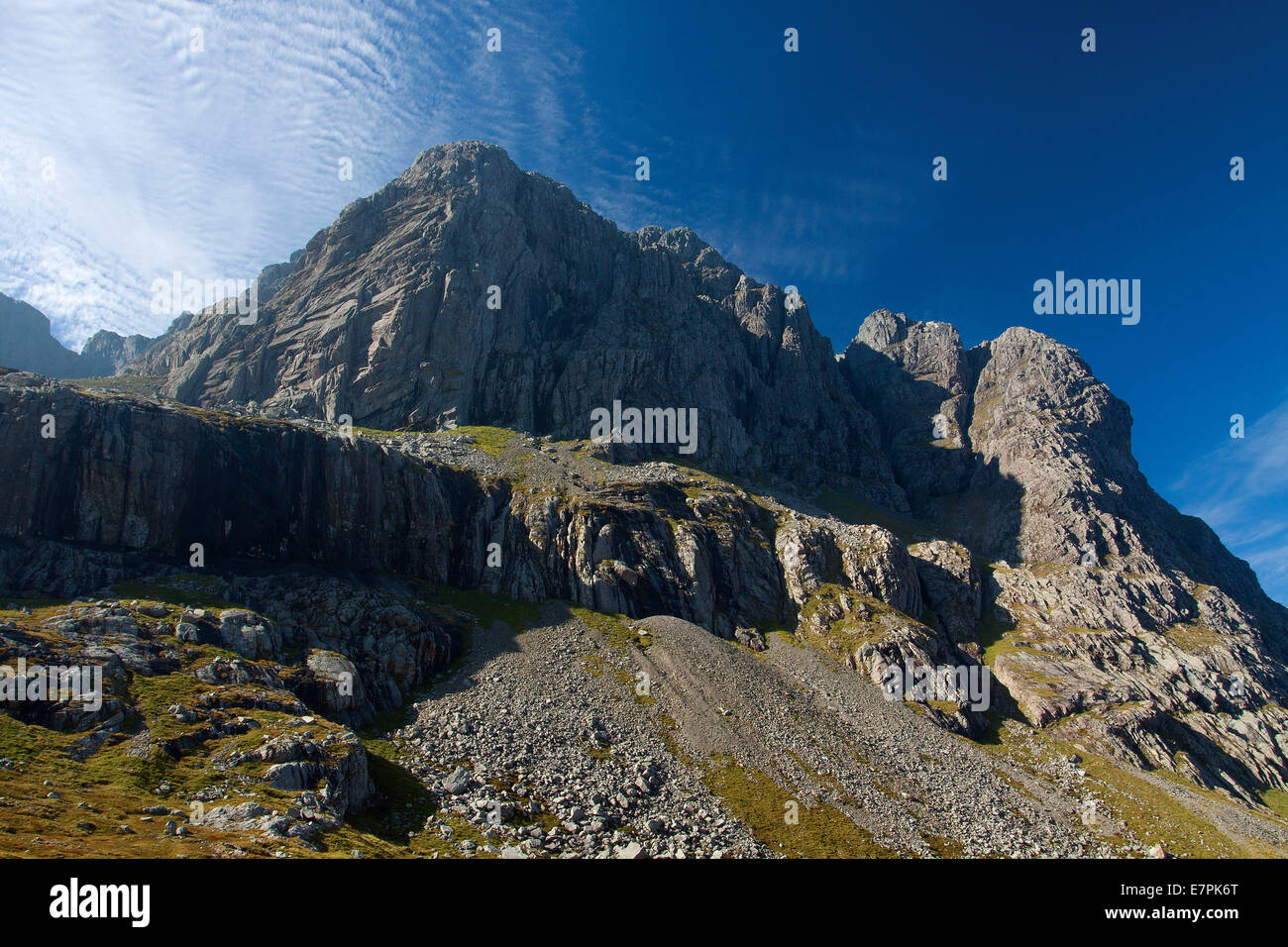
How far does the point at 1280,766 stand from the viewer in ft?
297

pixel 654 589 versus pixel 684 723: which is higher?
pixel 654 589

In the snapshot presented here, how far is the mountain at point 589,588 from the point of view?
4753cm

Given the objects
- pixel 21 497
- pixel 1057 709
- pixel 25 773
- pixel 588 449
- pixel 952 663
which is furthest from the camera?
pixel 588 449

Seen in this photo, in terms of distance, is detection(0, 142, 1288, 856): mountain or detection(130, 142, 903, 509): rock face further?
detection(130, 142, 903, 509): rock face

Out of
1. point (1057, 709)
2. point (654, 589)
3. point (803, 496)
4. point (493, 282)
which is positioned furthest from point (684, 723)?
point (493, 282)

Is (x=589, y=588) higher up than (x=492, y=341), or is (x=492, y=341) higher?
(x=492, y=341)

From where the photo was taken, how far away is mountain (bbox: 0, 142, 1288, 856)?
47.5 metres

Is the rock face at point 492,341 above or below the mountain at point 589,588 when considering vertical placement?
above

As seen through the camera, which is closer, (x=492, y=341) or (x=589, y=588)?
(x=589, y=588)

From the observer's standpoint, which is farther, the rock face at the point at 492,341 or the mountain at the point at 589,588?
the rock face at the point at 492,341

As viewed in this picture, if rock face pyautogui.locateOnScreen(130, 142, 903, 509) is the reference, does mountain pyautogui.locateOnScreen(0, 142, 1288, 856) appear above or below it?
below

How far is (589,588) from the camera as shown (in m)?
88.1

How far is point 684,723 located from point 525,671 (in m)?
18.2
